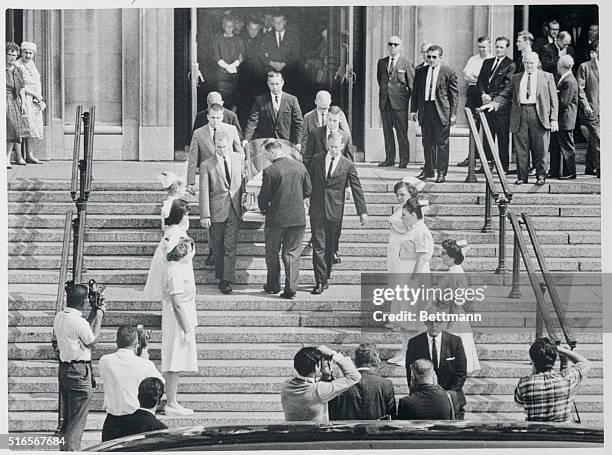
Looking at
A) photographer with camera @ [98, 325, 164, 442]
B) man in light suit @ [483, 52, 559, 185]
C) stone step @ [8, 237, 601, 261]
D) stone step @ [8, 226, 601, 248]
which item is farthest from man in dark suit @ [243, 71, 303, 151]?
photographer with camera @ [98, 325, 164, 442]

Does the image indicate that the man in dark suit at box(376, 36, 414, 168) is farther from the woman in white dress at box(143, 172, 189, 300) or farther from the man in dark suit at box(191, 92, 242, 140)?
the woman in white dress at box(143, 172, 189, 300)

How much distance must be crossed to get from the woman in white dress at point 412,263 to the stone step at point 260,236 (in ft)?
0.75

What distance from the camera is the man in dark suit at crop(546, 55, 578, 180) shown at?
9.30 metres

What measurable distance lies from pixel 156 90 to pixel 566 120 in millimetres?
3314

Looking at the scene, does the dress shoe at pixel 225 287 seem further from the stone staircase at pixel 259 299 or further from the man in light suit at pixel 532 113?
the man in light suit at pixel 532 113

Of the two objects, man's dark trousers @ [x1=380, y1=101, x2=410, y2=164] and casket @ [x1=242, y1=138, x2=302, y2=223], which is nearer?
casket @ [x1=242, y1=138, x2=302, y2=223]

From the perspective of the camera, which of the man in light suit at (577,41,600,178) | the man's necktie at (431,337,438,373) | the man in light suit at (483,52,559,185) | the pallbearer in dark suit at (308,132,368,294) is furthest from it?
the man in light suit at (483,52,559,185)

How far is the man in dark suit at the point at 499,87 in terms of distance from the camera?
31.2 ft

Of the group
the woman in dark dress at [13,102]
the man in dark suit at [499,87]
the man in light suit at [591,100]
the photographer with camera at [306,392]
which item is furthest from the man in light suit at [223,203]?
the man in light suit at [591,100]

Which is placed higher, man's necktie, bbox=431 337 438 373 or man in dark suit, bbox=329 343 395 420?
man's necktie, bbox=431 337 438 373

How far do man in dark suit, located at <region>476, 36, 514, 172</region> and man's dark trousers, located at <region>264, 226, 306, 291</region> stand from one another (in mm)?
1785

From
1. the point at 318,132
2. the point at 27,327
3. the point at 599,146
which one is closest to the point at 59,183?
the point at 27,327

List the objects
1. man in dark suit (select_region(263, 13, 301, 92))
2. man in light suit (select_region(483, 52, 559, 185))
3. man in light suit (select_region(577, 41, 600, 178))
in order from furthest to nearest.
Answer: man in light suit (select_region(483, 52, 559, 185)), man in light suit (select_region(577, 41, 600, 178)), man in dark suit (select_region(263, 13, 301, 92))

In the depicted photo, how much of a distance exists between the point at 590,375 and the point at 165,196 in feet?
11.6
